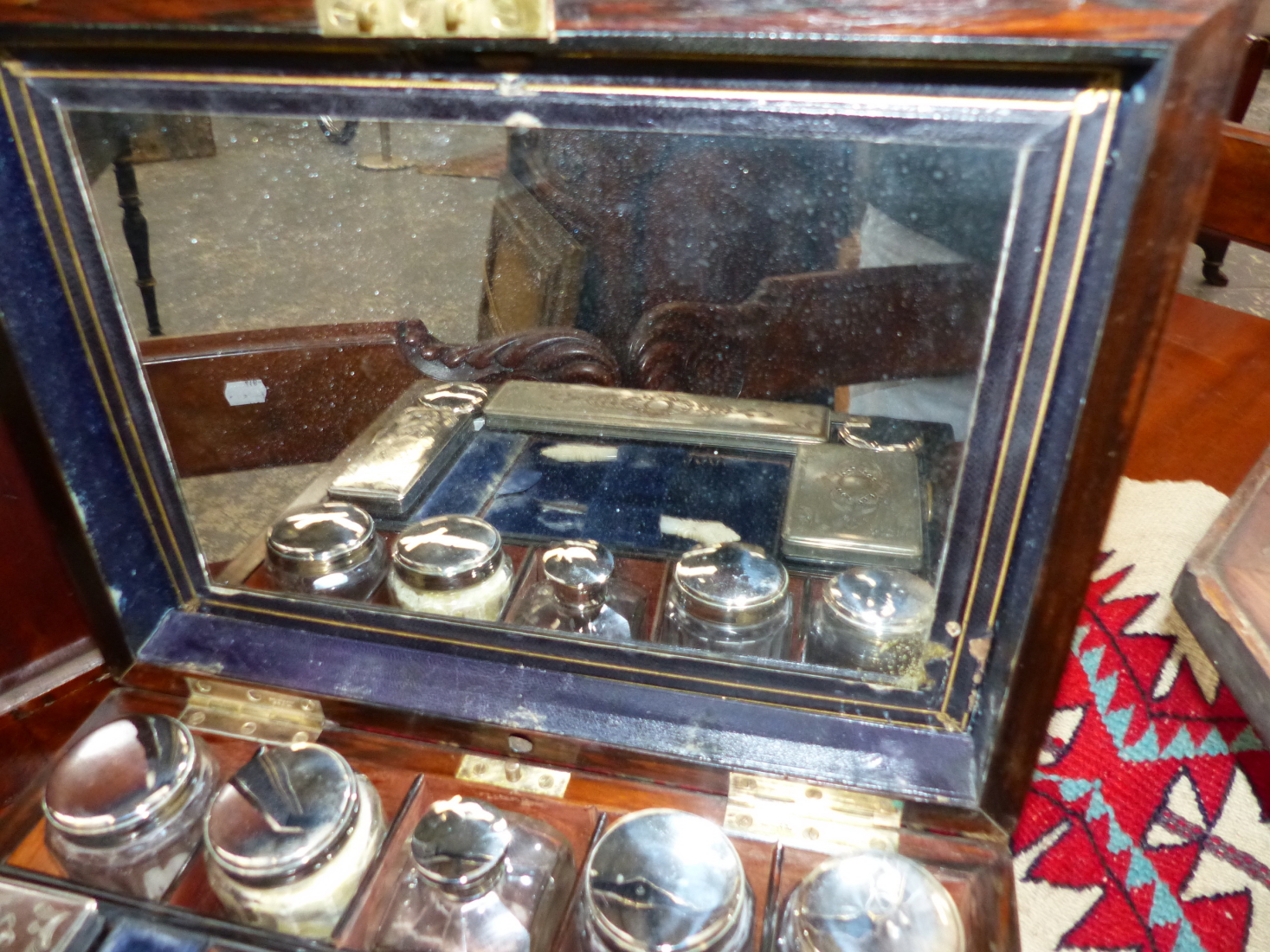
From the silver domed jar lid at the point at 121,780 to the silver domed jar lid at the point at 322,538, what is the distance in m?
0.14

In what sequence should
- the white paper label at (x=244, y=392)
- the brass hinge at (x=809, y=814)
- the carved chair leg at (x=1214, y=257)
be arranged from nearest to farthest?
the brass hinge at (x=809, y=814)
the white paper label at (x=244, y=392)
the carved chair leg at (x=1214, y=257)

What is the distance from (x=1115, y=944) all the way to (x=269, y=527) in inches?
29.0

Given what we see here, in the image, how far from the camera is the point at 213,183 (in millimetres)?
587

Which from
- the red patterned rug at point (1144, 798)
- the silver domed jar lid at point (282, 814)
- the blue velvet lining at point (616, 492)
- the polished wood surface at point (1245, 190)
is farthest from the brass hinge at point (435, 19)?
the polished wood surface at point (1245, 190)

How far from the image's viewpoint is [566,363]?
630 millimetres

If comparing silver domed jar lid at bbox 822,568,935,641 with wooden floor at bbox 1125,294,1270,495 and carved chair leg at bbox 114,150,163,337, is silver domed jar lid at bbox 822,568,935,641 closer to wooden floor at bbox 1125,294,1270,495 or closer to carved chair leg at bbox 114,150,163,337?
carved chair leg at bbox 114,150,163,337

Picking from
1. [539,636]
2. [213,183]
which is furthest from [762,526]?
[213,183]

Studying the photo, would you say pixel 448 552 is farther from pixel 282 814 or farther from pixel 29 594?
pixel 29 594

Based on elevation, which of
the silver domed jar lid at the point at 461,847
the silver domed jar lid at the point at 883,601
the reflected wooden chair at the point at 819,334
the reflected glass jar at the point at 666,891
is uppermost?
the reflected wooden chair at the point at 819,334

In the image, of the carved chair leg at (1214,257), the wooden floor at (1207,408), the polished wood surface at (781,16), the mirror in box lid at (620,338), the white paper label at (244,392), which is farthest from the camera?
the carved chair leg at (1214,257)

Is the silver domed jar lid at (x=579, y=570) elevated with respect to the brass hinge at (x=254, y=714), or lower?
elevated

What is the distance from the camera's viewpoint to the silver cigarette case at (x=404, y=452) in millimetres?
690

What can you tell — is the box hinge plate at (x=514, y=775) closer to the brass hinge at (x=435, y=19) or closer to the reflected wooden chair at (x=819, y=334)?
the reflected wooden chair at (x=819, y=334)

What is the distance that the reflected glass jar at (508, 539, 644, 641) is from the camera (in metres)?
0.65
